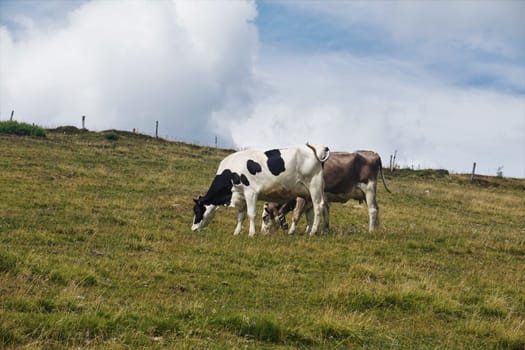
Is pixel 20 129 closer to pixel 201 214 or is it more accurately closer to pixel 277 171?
pixel 201 214

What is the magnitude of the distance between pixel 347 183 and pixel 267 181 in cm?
319

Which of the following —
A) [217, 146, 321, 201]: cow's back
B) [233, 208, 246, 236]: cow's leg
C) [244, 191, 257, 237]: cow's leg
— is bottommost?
[233, 208, 246, 236]: cow's leg

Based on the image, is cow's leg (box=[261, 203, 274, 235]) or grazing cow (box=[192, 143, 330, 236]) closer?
grazing cow (box=[192, 143, 330, 236])

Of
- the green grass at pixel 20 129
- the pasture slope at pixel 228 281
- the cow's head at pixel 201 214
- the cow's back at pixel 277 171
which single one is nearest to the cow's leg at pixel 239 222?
the pasture slope at pixel 228 281

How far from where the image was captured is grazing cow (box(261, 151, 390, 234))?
20594 millimetres

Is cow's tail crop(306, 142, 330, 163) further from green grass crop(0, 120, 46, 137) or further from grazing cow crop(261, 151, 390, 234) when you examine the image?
green grass crop(0, 120, 46, 137)

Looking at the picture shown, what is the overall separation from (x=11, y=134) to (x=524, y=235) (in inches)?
1460

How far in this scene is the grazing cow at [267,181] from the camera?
62.0 feet

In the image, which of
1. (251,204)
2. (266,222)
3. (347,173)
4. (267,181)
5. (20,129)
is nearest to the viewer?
(251,204)

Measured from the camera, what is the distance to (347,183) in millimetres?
20734

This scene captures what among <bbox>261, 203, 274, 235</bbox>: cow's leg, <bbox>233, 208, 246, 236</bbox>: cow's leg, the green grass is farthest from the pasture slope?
the green grass

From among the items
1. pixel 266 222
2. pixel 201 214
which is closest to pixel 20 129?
pixel 201 214

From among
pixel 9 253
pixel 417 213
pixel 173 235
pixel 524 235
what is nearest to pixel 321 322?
pixel 9 253

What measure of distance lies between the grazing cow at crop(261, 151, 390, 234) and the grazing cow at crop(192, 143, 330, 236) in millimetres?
1319
